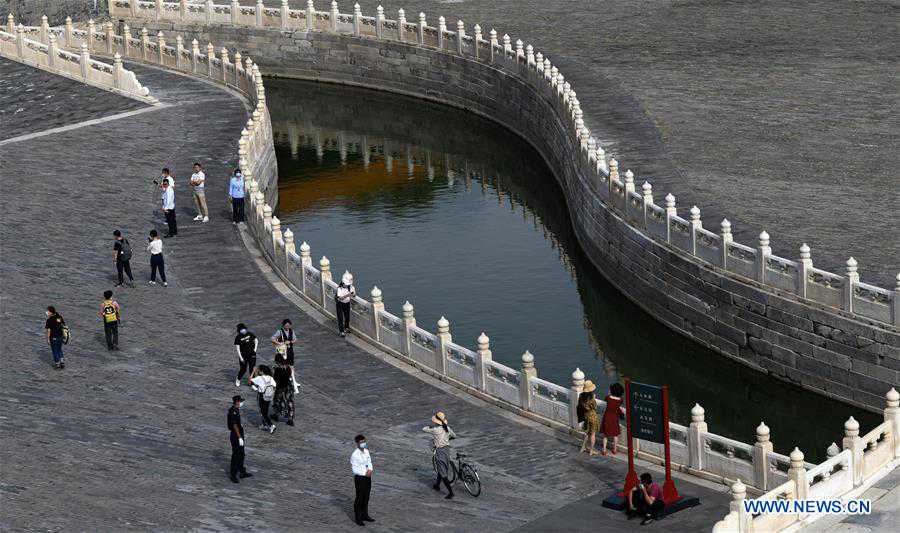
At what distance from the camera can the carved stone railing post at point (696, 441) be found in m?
34.6

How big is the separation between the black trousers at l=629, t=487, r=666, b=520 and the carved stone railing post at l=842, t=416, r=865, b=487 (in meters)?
3.49

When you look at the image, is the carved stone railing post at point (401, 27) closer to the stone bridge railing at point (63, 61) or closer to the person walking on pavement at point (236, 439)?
the stone bridge railing at point (63, 61)

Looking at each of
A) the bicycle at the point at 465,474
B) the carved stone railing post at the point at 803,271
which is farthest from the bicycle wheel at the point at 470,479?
the carved stone railing post at the point at 803,271

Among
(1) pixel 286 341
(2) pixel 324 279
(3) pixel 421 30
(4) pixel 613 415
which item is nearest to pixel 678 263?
(2) pixel 324 279

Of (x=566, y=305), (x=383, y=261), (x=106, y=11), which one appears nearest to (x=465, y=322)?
(x=566, y=305)

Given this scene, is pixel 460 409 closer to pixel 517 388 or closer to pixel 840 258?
pixel 517 388

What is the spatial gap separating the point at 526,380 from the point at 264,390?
18.4 ft

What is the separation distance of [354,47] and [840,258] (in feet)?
143

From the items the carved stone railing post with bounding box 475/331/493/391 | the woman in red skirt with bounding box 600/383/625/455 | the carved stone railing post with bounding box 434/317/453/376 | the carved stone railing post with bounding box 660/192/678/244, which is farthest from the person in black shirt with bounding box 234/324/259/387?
the carved stone railing post with bounding box 660/192/678/244

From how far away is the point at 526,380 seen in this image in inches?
1524

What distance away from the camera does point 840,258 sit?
4609cm

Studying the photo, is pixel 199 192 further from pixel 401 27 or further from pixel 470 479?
pixel 401 27

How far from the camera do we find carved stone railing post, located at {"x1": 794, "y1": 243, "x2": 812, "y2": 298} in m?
43.1

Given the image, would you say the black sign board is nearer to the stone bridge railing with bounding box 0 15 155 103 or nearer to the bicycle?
the bicycle
